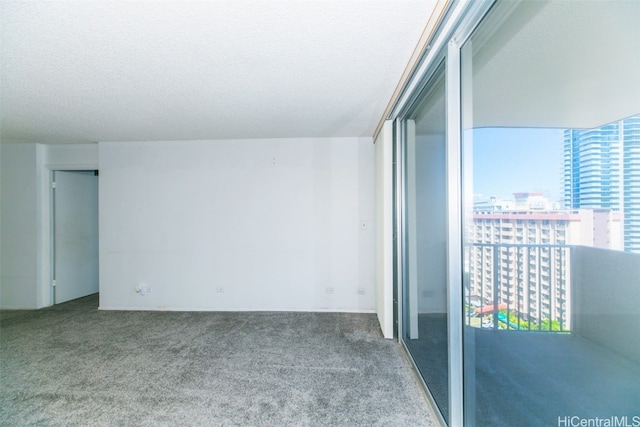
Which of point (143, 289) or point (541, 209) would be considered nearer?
point (541, 209)

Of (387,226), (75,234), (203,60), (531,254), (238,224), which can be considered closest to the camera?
(531,254)

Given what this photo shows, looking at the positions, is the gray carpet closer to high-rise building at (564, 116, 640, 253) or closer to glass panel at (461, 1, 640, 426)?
glass panel at (461, 1, 640, 426)

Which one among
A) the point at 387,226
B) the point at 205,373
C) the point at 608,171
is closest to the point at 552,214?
the point at 608,171

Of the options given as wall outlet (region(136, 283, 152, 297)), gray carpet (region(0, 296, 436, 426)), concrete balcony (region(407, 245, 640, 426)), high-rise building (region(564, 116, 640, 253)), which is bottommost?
gray carpet (region(0, 296, 436, 426))

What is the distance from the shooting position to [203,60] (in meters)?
1.80

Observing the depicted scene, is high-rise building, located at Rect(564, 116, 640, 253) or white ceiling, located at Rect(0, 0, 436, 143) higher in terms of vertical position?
white ceiling, located at Rect(0, 0, 436, 143)

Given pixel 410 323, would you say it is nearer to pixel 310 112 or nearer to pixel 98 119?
pixel 310 112

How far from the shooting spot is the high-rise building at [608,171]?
2.24 feet

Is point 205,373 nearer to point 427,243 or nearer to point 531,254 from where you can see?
point 427,243

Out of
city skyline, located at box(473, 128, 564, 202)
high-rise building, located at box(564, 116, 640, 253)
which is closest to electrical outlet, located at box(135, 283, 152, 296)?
city skyline, located at box(473, 128, 564, 202)

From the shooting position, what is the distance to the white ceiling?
1.36 metres

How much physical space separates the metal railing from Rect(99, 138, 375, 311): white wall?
7.77 feet

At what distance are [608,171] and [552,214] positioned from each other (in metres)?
0.21

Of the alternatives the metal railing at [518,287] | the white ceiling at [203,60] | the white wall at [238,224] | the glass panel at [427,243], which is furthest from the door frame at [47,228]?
the metal railing at [518,287]
